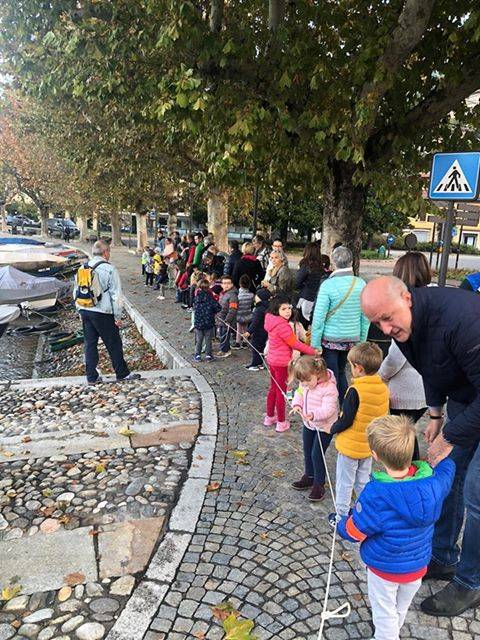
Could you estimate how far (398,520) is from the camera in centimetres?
232

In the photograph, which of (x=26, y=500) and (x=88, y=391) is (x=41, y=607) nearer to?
(x=26, y=500)

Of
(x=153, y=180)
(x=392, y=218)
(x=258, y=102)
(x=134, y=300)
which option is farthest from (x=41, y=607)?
(x=392, y=218)

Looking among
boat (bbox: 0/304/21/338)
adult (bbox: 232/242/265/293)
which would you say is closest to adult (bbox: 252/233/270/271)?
adult (bbox: 232/242/265/293)

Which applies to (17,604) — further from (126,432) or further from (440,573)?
(440,573)

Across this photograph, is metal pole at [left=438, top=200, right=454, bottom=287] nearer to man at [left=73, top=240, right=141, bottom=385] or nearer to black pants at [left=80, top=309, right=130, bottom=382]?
man at [left=73, top=240, right=141, bottom=385]

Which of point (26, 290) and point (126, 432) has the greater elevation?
point (126, 432)

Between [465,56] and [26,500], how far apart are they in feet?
30.0

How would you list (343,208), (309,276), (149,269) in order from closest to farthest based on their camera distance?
(309,276) → (343,208) → (149,269)

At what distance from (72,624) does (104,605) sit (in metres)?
0.21

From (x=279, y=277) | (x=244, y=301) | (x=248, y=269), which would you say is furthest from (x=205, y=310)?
(x=248, y=269)

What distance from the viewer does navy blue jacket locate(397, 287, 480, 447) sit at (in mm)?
2477

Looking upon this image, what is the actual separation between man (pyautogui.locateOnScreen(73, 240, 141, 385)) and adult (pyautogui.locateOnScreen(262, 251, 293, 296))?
8.37 ft

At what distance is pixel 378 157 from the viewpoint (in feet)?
27.4

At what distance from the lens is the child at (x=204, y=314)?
8008mm
